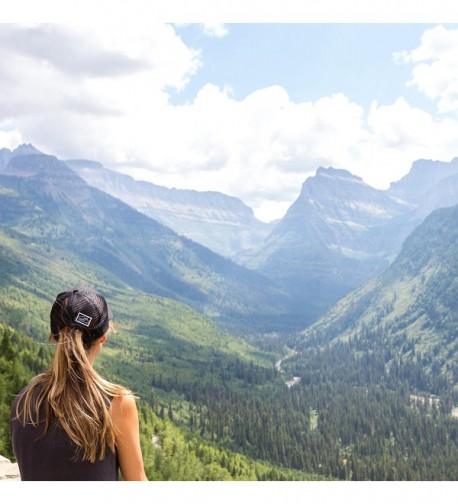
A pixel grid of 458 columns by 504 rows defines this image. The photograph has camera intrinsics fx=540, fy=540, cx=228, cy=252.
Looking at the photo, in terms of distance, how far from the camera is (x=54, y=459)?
5.21 metres

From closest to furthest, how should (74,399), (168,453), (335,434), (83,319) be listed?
(74,399), (83,319), (168,453), (335,434)

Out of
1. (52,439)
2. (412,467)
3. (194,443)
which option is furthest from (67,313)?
(412,467)

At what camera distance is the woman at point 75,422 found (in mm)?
5180

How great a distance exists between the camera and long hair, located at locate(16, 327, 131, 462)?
514 cm

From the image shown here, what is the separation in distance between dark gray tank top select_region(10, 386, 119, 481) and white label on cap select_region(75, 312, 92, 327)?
1.00m

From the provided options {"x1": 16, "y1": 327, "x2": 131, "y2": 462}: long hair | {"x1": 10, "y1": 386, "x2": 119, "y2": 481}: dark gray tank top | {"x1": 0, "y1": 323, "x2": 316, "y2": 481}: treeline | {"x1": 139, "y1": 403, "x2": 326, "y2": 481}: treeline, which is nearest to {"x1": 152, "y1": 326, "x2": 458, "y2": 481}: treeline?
{"x1": 0, "y1": 323, "x2": 316, "y2": 481}: treeline

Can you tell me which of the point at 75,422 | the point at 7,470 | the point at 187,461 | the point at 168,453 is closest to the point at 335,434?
the point at 187,461

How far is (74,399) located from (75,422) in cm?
26

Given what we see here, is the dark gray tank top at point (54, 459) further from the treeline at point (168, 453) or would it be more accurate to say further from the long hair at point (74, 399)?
the treeline at point (168, 453)

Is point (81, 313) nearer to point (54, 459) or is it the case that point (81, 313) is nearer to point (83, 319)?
point (83, 319)
